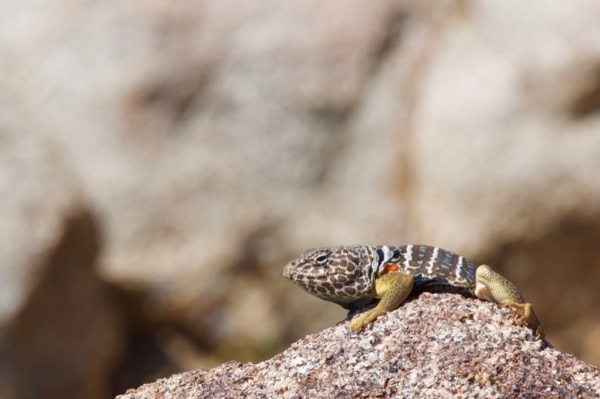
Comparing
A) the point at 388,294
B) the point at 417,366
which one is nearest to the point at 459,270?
the point at 388,294

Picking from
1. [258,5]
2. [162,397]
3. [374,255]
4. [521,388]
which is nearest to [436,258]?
[374,255]

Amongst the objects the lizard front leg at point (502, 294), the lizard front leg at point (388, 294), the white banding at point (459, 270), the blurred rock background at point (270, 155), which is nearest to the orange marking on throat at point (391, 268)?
the lizard front leg at point (388, 294)

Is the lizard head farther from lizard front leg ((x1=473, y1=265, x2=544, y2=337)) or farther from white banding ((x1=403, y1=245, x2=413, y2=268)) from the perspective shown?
lizard front leg ((x1=473, y1=265, x2=544, y2=337))

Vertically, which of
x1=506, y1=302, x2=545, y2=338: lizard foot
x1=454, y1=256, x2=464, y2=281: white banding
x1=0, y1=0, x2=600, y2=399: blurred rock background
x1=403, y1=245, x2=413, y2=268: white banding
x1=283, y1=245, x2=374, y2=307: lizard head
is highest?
x1=506, y1=302, x2=545, y2=338: lizard foot

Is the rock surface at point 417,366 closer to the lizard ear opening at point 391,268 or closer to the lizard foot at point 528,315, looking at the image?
the lizard foot at point 528,315

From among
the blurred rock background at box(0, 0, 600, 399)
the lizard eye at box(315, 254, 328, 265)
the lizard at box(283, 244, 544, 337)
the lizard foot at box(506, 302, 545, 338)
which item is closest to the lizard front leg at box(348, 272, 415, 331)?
the lizard at box(283, 244, 544, 337)

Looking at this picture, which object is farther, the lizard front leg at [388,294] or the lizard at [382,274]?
the lizard at [382,274]

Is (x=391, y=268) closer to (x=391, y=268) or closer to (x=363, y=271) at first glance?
(x=391, y=268)
